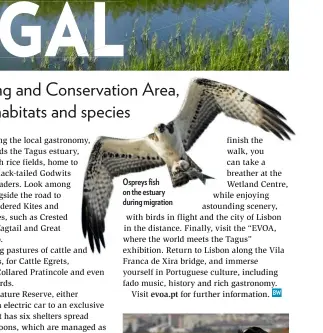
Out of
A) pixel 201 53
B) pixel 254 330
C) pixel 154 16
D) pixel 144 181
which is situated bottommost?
pixel 254 330

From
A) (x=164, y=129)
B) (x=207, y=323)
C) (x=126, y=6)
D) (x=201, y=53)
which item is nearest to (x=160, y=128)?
(x=164, y=129)

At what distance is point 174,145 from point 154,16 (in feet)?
1.54

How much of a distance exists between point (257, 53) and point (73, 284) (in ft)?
3.45

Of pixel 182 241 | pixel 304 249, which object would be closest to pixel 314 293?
pixel 304 249

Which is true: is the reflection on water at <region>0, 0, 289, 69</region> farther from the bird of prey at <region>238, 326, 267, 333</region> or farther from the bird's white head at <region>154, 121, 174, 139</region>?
the bird of prey at <region>238, 326, 267, 333</region>

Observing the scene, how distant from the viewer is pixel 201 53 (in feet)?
8.25

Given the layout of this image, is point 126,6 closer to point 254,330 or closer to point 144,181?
point 144,181

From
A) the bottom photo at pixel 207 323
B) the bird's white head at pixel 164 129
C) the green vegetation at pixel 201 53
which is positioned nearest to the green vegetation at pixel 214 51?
the green vegetation at pixel 201 53

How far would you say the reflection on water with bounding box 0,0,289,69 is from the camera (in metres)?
2.48

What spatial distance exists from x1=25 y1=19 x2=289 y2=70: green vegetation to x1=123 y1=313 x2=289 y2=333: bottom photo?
0.88 m

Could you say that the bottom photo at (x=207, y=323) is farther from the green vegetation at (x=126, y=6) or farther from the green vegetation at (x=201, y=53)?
the green vegetation at (x=126, y=6)

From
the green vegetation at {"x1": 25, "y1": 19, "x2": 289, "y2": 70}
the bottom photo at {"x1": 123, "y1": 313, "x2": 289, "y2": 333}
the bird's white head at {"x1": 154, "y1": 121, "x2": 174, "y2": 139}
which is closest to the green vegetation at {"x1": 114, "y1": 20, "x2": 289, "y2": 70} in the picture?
the green vegetation at {"x1": 25, "y1": 19, "x2": 289, "y2": 70}

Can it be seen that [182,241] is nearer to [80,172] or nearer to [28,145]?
[80,172]

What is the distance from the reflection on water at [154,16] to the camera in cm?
248
